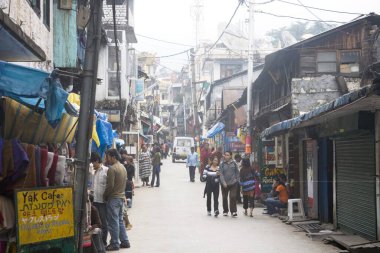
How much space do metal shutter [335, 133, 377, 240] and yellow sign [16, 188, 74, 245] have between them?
6383 mm

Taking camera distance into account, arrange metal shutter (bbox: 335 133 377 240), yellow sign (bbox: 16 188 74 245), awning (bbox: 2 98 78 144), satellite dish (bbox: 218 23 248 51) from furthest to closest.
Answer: satellite dish (bbox: 218 23 248 51)
metal shutter (bbox: 335 133 377 240)
awning (bbox: 2 98 78 144)
yellow sign (bbox: 16 188 74 245)

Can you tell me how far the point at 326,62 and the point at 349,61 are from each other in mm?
835

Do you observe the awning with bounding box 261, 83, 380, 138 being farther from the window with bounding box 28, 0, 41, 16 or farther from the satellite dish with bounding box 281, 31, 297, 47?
the satellite dish with bounding box 281, 31, 297, 47

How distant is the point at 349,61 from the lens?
803 inches

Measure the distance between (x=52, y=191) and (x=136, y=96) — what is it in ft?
82.3

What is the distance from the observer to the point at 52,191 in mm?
6789

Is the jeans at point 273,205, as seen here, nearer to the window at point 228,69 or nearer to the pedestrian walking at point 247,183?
the pedestrian walking at point 247,183

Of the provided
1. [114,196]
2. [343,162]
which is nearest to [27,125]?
[114,196]

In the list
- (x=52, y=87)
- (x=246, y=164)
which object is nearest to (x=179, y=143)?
(x=246, y=164)

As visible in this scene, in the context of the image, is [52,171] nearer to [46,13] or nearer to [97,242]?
[97,242]

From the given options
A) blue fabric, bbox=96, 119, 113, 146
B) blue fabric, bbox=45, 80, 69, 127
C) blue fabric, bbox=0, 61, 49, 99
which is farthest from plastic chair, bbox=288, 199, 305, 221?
blue fabric, bbox=0, 61, 49, 99

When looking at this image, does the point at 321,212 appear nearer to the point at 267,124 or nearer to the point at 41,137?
the point at 41,137

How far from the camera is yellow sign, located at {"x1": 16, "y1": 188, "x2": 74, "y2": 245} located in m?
6.41

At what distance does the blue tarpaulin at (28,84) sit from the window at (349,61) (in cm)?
1531
